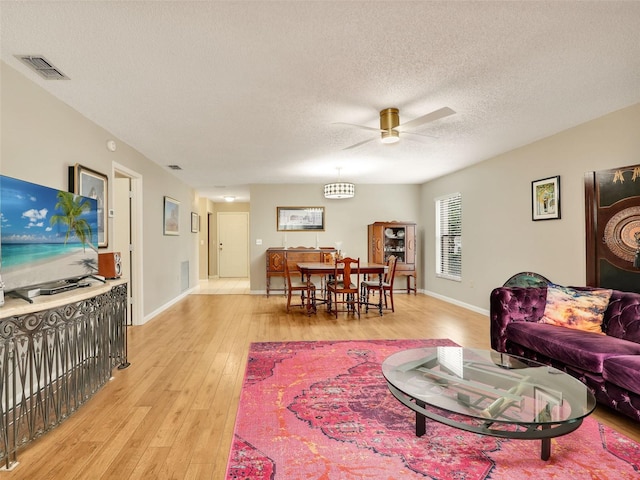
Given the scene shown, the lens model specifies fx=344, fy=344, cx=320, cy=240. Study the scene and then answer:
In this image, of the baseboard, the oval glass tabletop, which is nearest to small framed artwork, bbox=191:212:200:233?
the baseboard

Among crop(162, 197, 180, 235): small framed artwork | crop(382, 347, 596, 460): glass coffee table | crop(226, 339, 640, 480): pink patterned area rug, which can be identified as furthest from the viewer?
crop(162, 197, 180, 235): small framed artwork

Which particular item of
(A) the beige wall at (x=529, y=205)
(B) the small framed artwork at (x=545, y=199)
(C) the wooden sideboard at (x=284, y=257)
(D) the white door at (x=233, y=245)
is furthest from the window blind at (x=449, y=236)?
(D) the white door at (x=233, y=245)

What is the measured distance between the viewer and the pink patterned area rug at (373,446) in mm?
1675

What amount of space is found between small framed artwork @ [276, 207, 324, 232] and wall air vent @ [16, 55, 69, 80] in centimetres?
489

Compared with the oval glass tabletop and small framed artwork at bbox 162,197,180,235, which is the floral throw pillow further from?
small framed artwork at bbox 162,197,180,235

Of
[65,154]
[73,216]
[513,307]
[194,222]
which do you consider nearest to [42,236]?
[73,216]

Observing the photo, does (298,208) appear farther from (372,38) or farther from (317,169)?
(372,38)

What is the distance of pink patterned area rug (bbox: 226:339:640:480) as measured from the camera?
167 cm

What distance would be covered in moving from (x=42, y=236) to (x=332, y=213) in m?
5.57

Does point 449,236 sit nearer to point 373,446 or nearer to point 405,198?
point 405,198

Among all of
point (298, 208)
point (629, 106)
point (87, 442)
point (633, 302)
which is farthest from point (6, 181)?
point (298, 208)

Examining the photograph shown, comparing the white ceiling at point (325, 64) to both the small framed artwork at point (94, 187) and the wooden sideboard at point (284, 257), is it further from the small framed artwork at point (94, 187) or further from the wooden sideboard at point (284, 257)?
the wooden sideboard at point (284, 257)

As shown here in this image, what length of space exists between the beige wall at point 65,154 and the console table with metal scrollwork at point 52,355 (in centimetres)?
106

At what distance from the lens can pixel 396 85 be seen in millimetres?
2688
